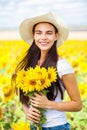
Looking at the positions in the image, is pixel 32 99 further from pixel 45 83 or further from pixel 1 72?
pixel 1 72

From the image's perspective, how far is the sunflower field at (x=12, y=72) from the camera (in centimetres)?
235

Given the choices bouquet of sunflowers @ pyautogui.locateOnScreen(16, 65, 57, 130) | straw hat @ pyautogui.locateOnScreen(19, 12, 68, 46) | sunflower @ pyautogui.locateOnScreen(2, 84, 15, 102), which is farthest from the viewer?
sunflower @ pyautogui.locateOnScreen(2, 84, 15, 102)

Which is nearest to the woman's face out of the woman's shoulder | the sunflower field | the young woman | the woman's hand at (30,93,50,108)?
the young woman

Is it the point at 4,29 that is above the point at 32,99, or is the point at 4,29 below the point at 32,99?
above

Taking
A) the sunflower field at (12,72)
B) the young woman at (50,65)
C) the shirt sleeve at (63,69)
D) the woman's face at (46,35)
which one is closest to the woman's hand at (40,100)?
the young woman at (50,65)

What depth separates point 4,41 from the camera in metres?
2.61

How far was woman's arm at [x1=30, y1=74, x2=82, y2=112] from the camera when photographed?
170cm

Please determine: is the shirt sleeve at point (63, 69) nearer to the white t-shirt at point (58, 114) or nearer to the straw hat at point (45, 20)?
the white t-shirt at point (58, 114)

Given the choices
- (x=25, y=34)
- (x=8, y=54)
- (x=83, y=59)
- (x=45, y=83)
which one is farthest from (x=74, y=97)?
(x=8, y=54)

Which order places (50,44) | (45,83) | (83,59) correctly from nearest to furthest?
(45,83), (50,44), (83,59)

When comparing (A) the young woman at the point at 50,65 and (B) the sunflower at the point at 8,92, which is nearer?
(A) the young woman at the point at 50,65

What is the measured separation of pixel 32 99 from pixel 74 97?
6.4 inches

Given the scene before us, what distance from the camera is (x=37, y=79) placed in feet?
5.43

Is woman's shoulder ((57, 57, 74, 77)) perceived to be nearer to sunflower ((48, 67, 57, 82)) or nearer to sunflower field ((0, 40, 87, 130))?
sunflower ((48, 67, 57, 82))
